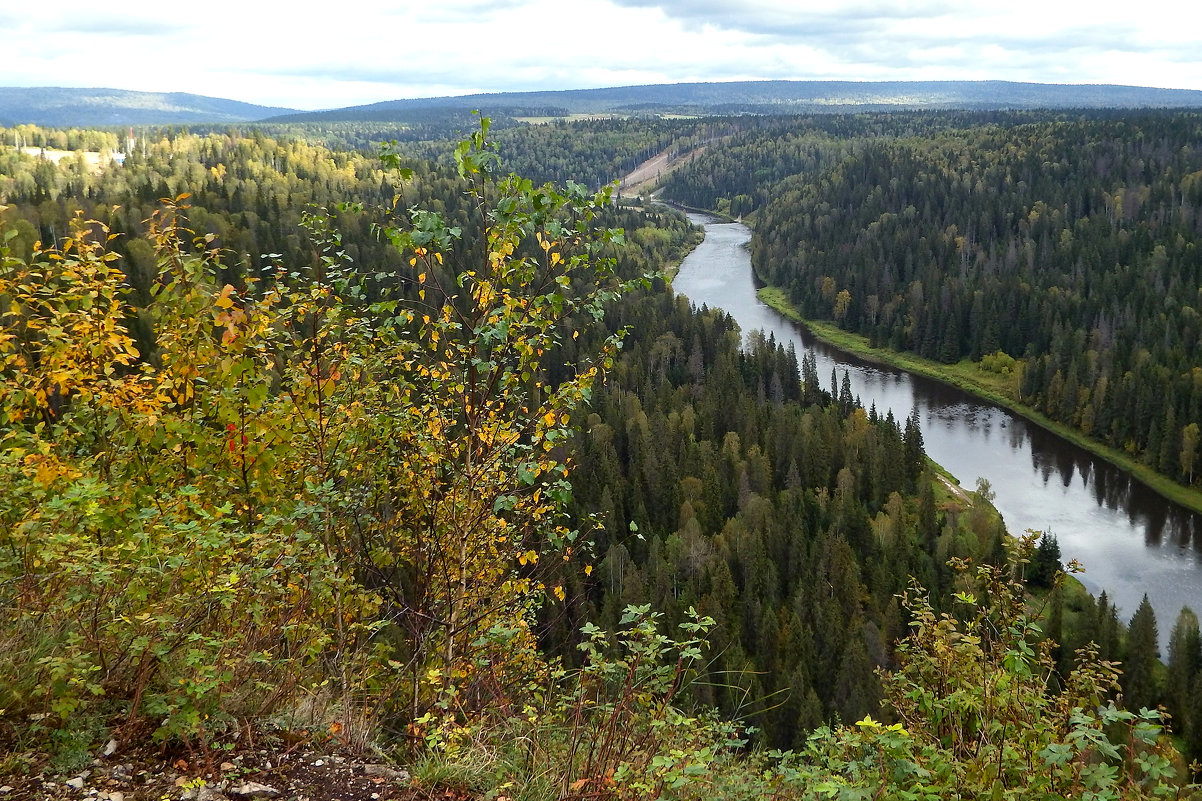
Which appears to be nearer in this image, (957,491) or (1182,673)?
(1182,673)

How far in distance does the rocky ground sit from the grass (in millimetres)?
83255

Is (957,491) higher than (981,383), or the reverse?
(981,383)

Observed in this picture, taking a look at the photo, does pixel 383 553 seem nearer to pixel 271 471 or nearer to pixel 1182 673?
pixel 271 471

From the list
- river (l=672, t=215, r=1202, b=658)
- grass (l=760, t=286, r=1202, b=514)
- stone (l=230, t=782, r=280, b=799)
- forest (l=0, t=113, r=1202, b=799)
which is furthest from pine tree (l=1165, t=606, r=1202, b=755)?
stone (l=230, t=782, r=280, b=799)

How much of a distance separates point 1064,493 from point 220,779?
79724 mm

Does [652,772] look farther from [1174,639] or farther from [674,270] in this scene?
[674,270]

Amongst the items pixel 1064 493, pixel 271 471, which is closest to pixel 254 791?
pixel 271 471

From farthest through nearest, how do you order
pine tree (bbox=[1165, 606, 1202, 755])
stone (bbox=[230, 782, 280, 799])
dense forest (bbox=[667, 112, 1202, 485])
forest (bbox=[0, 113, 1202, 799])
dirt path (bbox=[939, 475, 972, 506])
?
1. dense forest (bbox=[667, 112, 1202, 485])
2. dirt path (bbox=[939, 475, 972, 506])
3. pine tree (bbox=[1165, 606, 1202, 755])
4. forest (bbox=[0, 113, 1202, 799])
5. stone (bbox=[230, 782, 280, 799])

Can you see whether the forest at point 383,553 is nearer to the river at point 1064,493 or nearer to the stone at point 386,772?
the stone at point 386,772

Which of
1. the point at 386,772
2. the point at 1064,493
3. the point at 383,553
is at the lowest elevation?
the point at 1064,493

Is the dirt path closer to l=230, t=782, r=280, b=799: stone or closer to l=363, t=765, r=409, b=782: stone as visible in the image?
l=363, t=765, r=409, b=782: stone

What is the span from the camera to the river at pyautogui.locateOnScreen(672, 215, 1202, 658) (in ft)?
185

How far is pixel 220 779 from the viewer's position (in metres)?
6.77

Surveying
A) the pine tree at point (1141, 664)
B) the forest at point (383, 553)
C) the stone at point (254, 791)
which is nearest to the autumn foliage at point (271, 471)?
the forest at point (383, 553)
